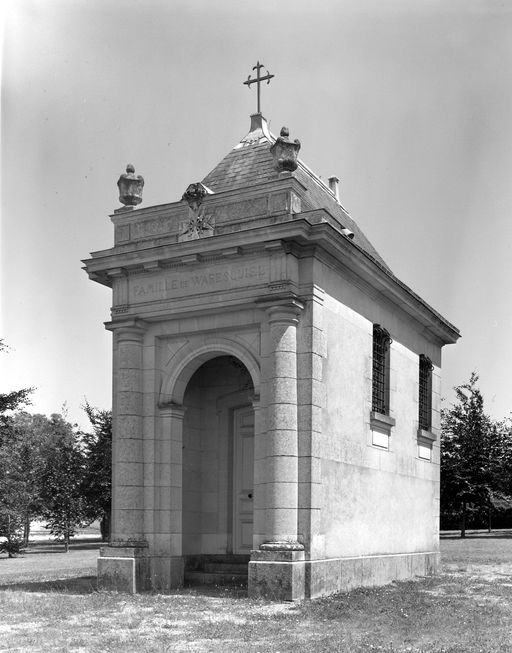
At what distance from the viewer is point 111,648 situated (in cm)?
909

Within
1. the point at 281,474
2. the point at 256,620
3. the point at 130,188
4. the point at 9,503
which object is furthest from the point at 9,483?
the point at 256,620

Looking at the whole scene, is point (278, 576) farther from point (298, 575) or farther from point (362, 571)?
point (362, 571)

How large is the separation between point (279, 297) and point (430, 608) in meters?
5.35

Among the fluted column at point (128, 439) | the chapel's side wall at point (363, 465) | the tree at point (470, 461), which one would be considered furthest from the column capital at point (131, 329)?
the tree at point (470, 461)

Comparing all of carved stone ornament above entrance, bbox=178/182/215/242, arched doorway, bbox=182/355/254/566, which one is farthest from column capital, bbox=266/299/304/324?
arched doorway, bbox=182/355/254/566

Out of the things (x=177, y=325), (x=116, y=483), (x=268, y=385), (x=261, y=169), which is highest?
(x=261, y=169)

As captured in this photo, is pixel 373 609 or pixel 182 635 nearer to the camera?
pixel 182 635

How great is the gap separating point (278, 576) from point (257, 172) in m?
7.91

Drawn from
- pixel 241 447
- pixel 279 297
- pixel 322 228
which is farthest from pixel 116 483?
pixel 322 228

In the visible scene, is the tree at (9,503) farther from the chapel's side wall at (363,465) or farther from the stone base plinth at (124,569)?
the chapel's side wall at (363,465)

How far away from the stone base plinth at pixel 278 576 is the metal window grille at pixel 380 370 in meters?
4.59

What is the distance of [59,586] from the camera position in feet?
51.6

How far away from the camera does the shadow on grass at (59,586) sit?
1500 cm

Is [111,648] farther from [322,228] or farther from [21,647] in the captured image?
[322,228]
